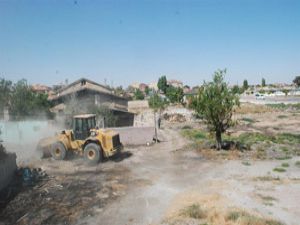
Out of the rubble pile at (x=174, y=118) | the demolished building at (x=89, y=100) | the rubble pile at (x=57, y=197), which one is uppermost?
the demolished building at (x=89, y=100)

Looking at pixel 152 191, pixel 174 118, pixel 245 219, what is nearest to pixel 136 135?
pixel 152 191

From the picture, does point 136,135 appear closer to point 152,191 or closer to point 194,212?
point 152,191

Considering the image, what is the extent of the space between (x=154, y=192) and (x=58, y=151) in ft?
25.8

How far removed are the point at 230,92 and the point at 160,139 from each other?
314 inches

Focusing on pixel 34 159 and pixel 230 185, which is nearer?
pixel 230 185

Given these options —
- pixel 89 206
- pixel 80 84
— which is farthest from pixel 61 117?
pixel 89 206

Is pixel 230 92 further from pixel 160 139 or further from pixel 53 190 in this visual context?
pixel 53 190

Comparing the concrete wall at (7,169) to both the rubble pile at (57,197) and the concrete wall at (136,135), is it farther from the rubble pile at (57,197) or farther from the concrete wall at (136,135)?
the concrete wall at (136,135)

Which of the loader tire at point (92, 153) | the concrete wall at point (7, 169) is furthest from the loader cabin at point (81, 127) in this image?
the concrete wall at point (7, 169)

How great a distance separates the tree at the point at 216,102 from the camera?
64.2 feet

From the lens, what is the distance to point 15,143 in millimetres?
24797

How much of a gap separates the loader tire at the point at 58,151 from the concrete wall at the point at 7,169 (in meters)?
2.96

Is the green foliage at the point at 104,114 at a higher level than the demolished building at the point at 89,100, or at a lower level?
lower

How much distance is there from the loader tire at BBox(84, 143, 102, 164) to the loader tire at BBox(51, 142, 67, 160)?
1.56 meters
